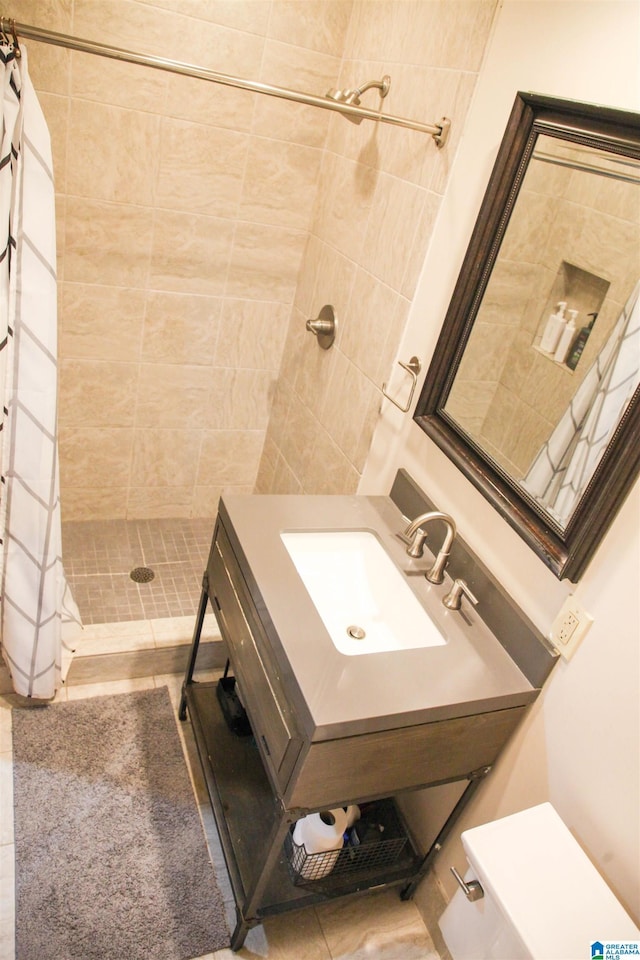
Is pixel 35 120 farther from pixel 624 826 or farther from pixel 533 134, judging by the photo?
pixel 624 826

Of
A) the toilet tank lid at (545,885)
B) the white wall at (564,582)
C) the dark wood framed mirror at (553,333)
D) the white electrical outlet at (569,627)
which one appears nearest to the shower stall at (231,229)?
the white wall at (564,582)

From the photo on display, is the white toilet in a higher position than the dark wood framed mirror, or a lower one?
lower

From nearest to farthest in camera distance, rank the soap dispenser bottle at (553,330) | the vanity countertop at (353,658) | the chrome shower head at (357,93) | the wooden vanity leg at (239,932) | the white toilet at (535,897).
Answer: the white toilet at (535,897)
the vanity countertop at (353,658)
the soap dispenser bottle at (553,330)
the wooden vanity leg at (239,932)
the chrome shower head at (357,93)

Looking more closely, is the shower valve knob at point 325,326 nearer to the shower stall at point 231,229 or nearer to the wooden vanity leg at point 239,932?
the shower stall at point 231,229

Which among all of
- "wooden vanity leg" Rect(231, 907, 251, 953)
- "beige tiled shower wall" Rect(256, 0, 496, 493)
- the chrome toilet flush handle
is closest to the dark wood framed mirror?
"beige tiled shower wall" Rect(256, 0, 496, 493)

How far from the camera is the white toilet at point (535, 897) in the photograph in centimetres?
110

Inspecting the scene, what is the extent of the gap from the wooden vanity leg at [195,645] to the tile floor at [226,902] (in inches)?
2.5

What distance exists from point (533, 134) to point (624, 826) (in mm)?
1320

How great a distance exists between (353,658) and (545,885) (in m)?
0.50

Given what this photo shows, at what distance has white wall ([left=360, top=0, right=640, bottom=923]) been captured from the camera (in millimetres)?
1186

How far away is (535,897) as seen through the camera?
45.2 inches

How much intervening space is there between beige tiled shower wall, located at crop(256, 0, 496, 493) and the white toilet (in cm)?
107

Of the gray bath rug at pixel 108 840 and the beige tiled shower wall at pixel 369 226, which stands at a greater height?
the beige tiled shower wall at pixel 369 226

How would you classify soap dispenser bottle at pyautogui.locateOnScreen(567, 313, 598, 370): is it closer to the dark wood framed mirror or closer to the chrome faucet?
the dark wood framed mirror
